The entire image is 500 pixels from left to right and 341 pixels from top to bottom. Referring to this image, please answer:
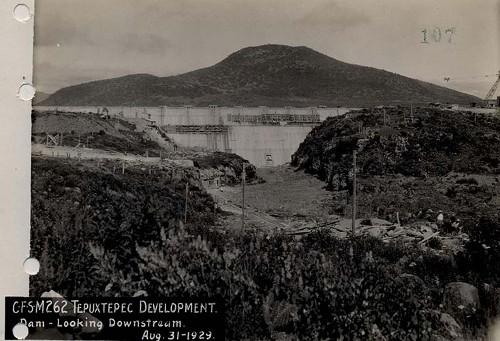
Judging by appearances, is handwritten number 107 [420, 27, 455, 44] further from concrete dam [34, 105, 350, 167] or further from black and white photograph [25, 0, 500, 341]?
concrete dam [34, 105, 350, 167]

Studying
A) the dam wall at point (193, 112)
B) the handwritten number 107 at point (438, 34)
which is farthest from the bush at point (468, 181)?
the dam wall at point (193, 112)

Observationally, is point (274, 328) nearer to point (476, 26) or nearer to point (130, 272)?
point (130, 272)

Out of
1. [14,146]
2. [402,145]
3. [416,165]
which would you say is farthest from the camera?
[402,145]

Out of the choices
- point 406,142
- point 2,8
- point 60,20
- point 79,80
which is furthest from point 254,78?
point 2,8

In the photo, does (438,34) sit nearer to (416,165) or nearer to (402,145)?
(416,165)

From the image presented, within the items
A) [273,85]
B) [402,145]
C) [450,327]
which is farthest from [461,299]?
[273,85]
